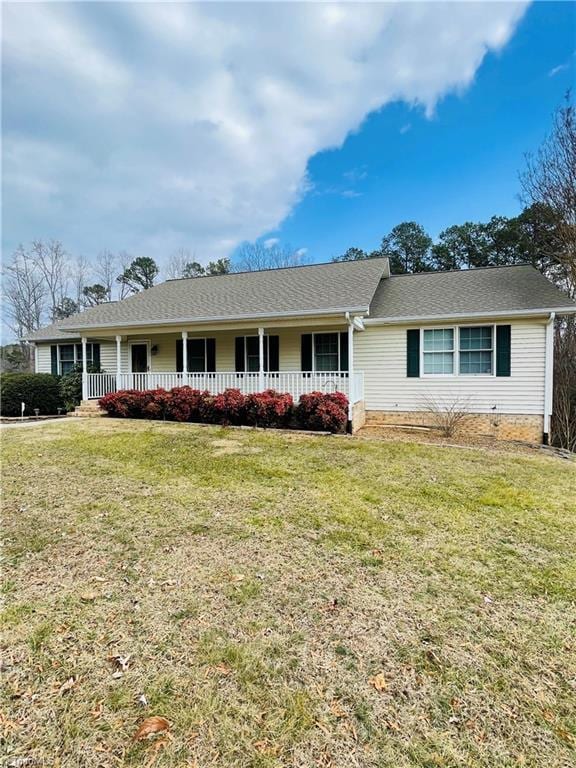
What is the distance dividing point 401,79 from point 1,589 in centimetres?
1504

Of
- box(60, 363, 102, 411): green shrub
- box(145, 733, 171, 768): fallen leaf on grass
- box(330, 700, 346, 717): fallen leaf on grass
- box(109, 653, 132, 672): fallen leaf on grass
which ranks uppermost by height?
box(60, 363, 102, 411): green shrub

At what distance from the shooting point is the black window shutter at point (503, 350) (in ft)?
34.7

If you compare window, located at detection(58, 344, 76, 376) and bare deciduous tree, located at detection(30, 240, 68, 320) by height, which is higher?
bare deciduous tree, located at detection(30, 240, 68, 320)

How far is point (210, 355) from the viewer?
46.1 feet

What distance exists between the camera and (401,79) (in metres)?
11.7

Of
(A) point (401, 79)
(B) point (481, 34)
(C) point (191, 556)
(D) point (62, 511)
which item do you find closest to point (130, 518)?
(D) point (62, 511)

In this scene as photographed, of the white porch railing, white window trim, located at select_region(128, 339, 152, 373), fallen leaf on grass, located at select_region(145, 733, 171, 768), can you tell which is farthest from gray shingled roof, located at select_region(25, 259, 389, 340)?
fallen leaf on grass, located at select_region(145, 733, 171, 768)

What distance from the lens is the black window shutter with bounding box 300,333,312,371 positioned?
12.6 m

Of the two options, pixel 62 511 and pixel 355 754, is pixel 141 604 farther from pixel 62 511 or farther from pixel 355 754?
pixel 62 511

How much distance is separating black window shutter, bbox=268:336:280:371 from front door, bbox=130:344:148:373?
5.25 metres

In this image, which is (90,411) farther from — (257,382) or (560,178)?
(560,178)

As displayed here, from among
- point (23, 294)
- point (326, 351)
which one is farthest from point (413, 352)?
point (23, 294)

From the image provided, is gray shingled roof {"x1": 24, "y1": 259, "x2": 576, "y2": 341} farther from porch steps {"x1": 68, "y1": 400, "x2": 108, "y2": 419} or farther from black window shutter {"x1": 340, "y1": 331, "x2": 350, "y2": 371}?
porch steps {"x1": 68, "y1": 400, "x2": 108, "y2": 419}

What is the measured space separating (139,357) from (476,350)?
12.0m
